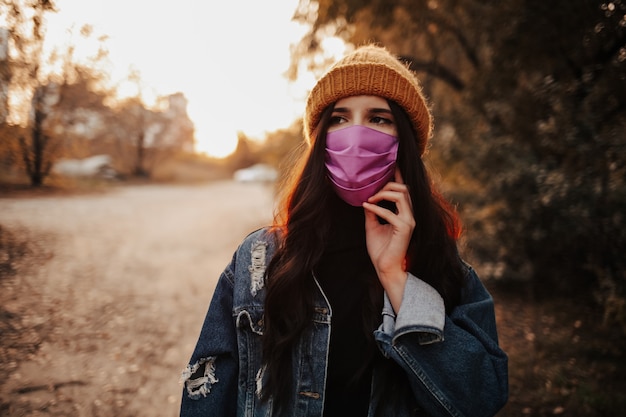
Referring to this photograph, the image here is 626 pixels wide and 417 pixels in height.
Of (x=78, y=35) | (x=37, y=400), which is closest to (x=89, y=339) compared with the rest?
(x=37, y=400)

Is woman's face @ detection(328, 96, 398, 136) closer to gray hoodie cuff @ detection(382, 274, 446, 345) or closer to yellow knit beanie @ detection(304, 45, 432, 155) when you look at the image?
yellow knit beanie @ detection(304, 45, 432, 155)

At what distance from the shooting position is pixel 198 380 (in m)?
1.43

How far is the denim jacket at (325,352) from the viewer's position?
1.28 meters

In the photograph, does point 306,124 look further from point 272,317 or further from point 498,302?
point 498,302

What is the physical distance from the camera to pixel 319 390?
1418 mm

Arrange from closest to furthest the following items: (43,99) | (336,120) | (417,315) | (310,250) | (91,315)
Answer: (417,315), (310,250), (336,120), (43,99), (91,315)

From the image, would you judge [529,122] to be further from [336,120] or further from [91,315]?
[91,315]

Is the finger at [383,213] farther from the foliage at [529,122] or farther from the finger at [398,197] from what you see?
the foliage at [529,122]

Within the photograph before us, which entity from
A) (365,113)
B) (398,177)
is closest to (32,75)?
(365,113)

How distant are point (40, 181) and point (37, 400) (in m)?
1.37

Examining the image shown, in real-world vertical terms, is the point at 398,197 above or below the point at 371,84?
below

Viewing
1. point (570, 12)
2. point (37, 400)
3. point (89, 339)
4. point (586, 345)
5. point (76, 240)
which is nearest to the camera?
point (37, 400)

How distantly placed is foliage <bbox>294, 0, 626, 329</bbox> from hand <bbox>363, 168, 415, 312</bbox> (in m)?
1.96

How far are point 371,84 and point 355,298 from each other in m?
0.91
